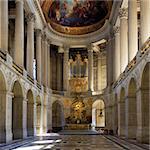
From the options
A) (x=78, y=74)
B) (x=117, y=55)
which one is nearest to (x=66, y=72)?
(x=78, y=74)

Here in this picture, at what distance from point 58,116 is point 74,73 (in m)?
6.48

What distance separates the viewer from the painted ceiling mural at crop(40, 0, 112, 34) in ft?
146

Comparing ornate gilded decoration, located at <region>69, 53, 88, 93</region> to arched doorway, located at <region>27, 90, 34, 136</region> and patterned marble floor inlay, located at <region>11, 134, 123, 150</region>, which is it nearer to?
arched doorway, located at <region>27, 90, 34, 136</region>

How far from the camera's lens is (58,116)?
4906 cm

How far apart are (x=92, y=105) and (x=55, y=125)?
640cm

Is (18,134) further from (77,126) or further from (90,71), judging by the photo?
(90,71)

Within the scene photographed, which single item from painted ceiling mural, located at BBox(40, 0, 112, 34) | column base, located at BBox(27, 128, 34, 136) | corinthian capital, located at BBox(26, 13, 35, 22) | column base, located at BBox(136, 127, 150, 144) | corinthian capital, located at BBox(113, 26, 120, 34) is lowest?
column base, located at BBox(27, 128, 34, 136)

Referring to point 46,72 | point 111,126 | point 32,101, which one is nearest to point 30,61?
point 32,101

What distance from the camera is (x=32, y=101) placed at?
32.0 meters

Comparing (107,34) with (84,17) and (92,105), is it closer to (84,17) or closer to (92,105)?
(84,17)

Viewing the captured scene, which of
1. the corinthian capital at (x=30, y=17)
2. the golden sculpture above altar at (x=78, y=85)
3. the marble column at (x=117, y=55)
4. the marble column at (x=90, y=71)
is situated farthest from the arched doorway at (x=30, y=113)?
the golden sculpture above altar at (x=78, y=85)

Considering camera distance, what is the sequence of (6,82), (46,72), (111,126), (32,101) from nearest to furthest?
(6,82) < (32,101) < (111,126) < (46,72)

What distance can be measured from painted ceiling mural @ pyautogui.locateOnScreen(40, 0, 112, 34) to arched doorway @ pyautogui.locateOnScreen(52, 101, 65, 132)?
404 inches

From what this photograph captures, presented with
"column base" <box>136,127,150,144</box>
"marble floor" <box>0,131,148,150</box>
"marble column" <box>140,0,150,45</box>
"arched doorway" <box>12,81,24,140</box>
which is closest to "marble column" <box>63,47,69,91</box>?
"arched doorway" <box>12,81,24,140</box>
